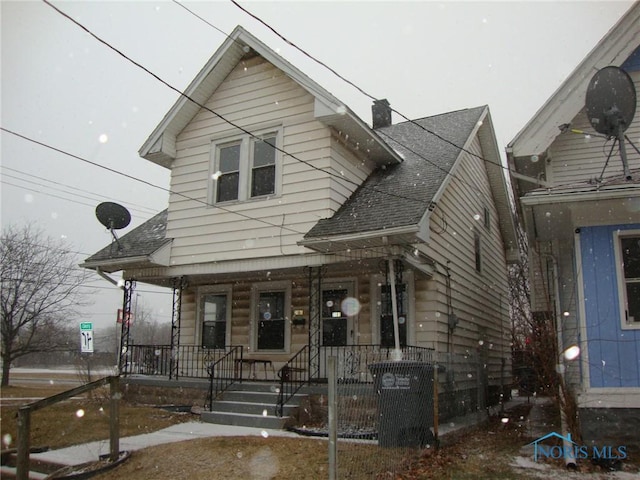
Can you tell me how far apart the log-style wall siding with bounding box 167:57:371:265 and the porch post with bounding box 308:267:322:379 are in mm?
797

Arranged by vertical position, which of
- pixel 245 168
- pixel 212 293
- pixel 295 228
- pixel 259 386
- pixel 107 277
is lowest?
pixel 259 386

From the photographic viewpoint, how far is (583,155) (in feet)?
33.1

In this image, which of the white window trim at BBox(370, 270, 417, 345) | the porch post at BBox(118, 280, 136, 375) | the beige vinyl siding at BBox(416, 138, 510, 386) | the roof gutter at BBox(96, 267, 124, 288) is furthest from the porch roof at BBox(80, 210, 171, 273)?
the beige vinyl siding at BBox(416, 138, 510, 386)

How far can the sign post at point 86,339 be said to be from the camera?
14359 mm

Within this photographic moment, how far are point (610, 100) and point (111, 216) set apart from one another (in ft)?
34.2

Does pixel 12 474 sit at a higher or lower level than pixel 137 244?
lower

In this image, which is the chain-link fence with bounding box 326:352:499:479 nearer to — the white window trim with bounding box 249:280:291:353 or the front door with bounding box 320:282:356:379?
the front door with bounding box 320:282:356:379

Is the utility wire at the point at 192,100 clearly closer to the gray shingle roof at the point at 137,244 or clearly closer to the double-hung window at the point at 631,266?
the gray shingle roof at the point at 137,244

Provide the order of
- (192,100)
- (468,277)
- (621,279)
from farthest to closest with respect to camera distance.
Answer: (468,277) < (192,100) < (621,279)

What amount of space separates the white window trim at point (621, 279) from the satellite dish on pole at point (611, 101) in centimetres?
138

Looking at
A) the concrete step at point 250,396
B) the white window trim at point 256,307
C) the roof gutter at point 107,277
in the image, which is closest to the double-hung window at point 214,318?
the white window trim at point 256,307

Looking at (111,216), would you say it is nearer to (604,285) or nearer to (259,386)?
(259,386)

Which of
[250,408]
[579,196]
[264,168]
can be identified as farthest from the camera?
[264,168]

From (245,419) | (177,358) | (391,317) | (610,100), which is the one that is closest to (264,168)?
(391,317)
